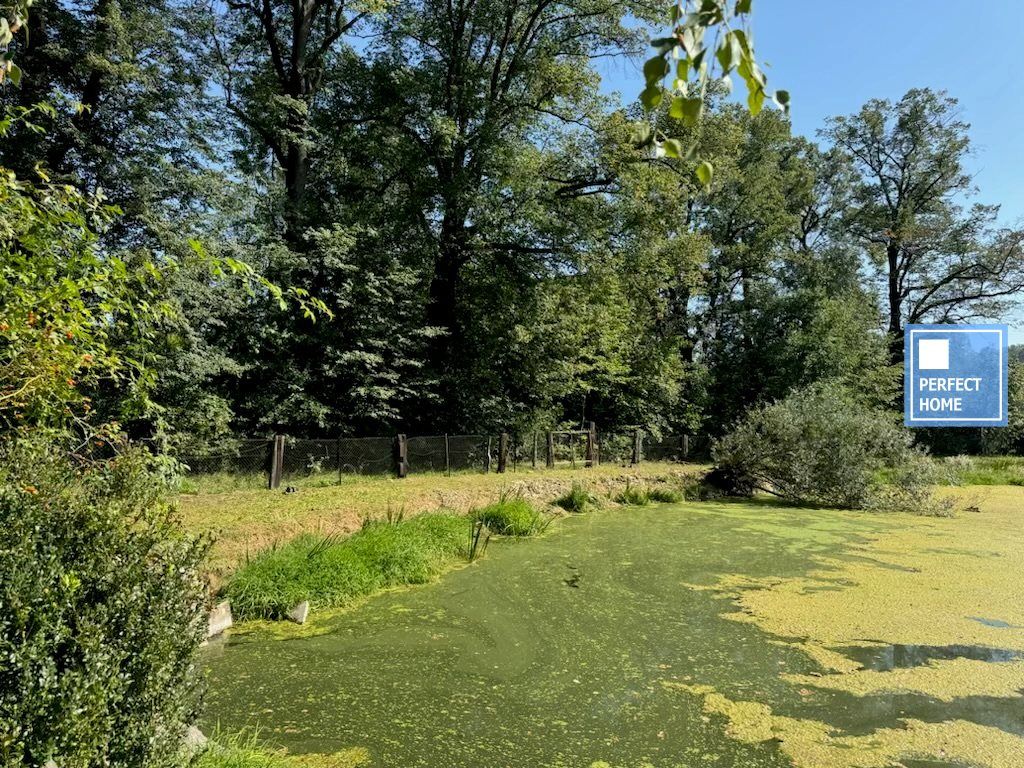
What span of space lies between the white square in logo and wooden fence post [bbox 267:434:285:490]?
2036cm

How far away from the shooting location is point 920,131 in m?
23.4

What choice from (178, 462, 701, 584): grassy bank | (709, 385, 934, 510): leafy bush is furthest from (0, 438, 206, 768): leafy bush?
(709, 385, 934, 510): leafy bush

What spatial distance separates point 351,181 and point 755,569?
39.6 ft

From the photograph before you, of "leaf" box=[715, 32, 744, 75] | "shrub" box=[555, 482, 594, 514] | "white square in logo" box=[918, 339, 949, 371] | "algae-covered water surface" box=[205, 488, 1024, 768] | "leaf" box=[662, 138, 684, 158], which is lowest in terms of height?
"algae-covered water surface" box=[205, 488, 1024, 768]

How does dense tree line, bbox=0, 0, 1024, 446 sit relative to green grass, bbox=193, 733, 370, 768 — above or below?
above

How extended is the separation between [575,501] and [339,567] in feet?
19.1

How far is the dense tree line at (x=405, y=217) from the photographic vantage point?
907 centimetres

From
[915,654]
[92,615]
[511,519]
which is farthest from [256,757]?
[511,519]

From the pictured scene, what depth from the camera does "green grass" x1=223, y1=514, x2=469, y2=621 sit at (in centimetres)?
502

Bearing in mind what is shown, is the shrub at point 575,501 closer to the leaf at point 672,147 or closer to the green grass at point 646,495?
the green grass at point 646,495

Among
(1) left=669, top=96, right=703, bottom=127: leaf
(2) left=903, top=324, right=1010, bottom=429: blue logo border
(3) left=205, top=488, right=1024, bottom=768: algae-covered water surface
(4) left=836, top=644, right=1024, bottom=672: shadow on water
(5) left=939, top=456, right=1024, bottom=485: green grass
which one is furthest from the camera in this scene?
(2) left=903, top=324, right=1010, bottom=429: blue logo border

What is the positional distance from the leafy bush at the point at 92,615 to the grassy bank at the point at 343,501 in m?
1.70

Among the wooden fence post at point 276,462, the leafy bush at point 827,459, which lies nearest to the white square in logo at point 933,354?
the leafy bush at point 827,459

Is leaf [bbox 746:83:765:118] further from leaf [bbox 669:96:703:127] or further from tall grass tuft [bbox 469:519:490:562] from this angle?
tall grass tuft [bbox 469:519:490:562]
